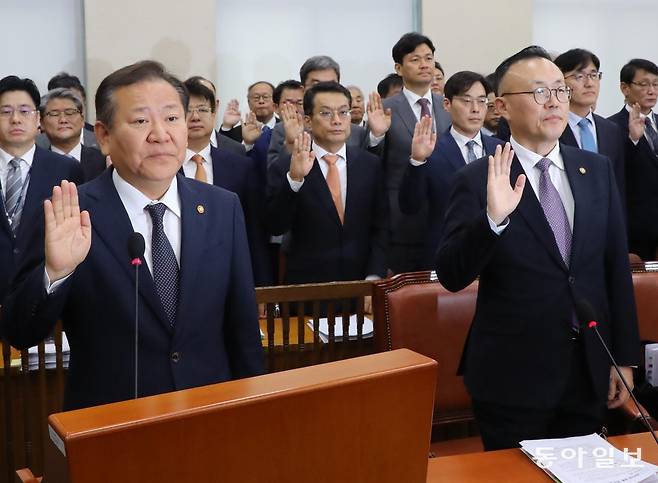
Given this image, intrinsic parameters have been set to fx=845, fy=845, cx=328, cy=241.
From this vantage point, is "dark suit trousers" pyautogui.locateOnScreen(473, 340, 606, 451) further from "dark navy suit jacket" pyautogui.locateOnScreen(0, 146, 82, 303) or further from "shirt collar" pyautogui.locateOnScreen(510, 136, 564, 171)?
"dark navy suit jacket" pyautogui.locateOnScreen(0, 146, 82, 303)

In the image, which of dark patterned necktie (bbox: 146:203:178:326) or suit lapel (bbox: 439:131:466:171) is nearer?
dark patterned necktie (bbox: 146:203:178:326)

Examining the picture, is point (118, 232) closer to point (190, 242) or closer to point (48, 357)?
point (190, 242)

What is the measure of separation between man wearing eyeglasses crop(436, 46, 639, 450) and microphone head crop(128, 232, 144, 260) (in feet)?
2.27

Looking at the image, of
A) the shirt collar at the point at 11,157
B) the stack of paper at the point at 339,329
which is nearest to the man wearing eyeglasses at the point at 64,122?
the shirt collar at the point at 11,157

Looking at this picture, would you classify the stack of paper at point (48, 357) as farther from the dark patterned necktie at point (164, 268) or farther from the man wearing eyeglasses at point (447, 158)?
the man wearing eyeglasses at point (447, 158)

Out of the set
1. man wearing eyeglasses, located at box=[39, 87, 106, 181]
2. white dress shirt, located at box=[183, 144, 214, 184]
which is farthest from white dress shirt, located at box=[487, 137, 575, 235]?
man wearing eyeglasses, located at box=[39, 87, 106, 181]

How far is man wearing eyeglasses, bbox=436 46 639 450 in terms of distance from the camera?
1.85 metres

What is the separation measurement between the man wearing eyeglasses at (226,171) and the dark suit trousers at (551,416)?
61.2 inches

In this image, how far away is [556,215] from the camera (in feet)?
6.19

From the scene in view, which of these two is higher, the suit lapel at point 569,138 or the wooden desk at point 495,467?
the suit lapel at point 569,138

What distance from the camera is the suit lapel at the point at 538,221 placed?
1.85 meters

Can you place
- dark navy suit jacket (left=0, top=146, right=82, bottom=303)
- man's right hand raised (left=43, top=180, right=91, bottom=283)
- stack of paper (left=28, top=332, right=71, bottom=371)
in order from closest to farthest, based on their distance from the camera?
man's right hand raised (left=43, top=180, right=91, bottom=283), stack of paper (left=28, top=332, right=71, bottom=371), dark navy suit jacket (left=0, top=146, right=82, bottom=303)

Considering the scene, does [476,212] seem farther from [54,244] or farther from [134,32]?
[134,32]

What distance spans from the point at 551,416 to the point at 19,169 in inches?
86.3
